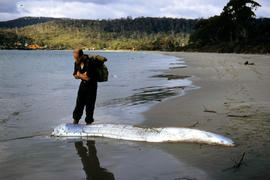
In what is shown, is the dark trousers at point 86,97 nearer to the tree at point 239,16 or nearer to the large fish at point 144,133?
the large fish at point 144,133

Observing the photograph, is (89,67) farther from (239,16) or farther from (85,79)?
(239,16)

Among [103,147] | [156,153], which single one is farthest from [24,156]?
[156,153]

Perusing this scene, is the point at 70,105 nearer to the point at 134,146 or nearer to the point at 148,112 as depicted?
the point at 148,112

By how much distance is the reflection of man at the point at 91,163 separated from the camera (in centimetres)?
366

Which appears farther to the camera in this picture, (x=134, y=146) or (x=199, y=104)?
(x=199, y=104)

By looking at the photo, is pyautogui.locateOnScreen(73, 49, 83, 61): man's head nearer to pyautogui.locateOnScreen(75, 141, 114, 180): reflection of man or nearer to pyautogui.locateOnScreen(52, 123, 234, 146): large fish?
pyautogui.locateOnScreen(52, 123, 234, 146): large fish

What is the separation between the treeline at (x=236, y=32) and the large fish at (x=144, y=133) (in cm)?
4403

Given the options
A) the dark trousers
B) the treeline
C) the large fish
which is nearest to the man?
the dark trousers

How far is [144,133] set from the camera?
5.05 meters

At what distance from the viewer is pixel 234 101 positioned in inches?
322

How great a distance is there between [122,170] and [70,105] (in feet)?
19.5

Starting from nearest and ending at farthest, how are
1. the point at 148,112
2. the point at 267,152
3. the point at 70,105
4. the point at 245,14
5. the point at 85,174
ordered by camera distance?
the point at 85,174 → the point at 267,152 → the point at 148,112 → the point at 70,105 → the point at 245,14

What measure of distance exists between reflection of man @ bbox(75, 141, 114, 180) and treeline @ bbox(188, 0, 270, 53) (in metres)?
44.8

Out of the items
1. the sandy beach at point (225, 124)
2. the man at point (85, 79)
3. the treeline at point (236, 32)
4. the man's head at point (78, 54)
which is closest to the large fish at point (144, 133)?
the sandy beach at point (225, 124)
